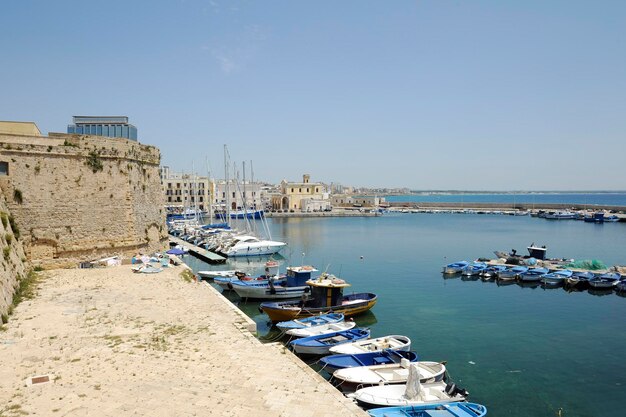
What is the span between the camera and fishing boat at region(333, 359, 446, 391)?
35.0 ft

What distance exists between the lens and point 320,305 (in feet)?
57.8

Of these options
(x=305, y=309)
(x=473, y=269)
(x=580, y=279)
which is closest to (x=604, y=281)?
(x=580, y=279)

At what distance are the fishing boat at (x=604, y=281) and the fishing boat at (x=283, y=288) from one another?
55.5 feet

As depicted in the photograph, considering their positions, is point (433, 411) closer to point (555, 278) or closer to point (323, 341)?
point (323, 341)

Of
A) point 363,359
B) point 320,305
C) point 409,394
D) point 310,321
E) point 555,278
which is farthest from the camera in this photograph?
→ point 555,278

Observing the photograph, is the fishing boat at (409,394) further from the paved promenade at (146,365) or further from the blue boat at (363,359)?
the blue boat at (363,359)

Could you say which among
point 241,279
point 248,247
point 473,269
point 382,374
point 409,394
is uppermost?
point 248,247

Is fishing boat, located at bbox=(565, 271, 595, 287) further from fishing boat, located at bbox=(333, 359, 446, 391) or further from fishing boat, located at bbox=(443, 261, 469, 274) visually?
fishing boat, located at bbox=(333, 359, 446, 391)

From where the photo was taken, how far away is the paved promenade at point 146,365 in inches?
303

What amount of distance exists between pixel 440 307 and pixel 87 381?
15.8 metres

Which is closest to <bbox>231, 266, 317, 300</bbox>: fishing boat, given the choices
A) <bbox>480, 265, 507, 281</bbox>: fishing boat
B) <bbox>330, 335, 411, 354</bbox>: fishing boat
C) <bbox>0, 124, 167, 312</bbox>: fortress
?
<bbox>0, 124, 167, 312</bbox>: fortress

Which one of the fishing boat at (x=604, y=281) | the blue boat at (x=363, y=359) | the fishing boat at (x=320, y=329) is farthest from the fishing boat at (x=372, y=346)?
the fishing boat at (x=604, y=281)

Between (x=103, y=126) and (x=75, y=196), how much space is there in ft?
34.6

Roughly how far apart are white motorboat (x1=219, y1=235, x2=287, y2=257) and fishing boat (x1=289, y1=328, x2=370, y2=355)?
2186 cm
